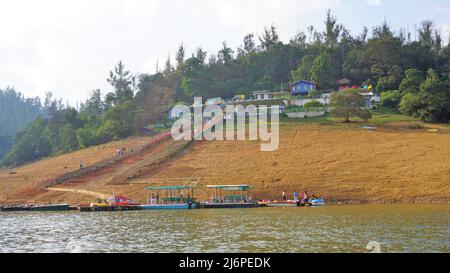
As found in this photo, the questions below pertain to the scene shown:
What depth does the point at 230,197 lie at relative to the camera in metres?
49.8

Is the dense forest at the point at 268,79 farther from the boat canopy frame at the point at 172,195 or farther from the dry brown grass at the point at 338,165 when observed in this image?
the boat canopy frame at the point at 172,195

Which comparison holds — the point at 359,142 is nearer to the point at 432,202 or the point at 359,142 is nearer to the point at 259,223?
the point at 432,202

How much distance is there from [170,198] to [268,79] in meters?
62.1

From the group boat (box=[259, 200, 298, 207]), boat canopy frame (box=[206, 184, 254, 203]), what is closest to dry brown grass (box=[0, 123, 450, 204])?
boat canopy frame (box=[206, 184, 254, 203])

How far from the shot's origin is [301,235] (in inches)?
1037

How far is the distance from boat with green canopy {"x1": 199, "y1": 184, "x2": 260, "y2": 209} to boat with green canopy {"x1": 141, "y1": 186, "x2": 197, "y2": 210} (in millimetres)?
1810

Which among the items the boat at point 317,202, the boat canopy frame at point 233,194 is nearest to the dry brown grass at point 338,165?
the boat canopy frame at point 233,194

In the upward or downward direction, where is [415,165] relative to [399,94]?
downward

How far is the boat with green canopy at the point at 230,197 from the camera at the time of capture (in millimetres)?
48125

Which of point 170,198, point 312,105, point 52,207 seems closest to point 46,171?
point 52,207

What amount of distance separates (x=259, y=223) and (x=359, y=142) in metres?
35.0

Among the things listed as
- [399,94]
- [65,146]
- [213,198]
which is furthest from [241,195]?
[65,146]

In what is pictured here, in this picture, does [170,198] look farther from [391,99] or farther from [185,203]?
[391,99]
